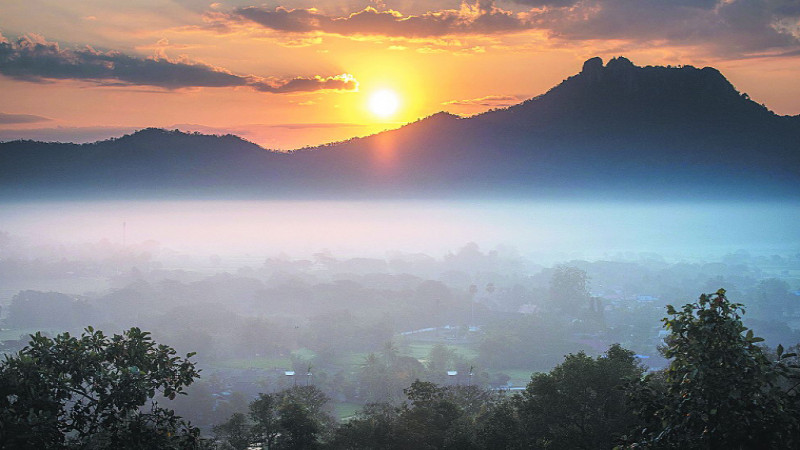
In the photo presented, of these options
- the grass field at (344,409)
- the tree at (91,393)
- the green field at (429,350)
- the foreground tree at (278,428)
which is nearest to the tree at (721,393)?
the tree at (91,393)

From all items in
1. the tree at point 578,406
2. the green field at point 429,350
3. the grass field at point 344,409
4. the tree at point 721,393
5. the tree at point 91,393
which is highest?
the tree at point 721,393

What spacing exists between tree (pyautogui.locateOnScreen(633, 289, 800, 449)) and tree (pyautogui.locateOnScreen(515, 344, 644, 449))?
5.41 meters

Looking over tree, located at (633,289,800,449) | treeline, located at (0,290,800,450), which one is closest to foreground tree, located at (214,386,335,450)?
treeline, located at (0,290,800,450)

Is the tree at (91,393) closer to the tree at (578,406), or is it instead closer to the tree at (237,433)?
the tree at (237,433)

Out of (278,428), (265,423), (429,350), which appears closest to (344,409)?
(429,350)

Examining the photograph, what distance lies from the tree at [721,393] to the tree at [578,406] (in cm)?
541

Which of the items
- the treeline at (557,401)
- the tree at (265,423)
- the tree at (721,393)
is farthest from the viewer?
the tree at (265,423)

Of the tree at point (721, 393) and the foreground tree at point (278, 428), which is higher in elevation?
the tree at point (721, 393)

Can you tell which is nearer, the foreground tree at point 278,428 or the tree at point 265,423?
the foreground tree at point 278,428

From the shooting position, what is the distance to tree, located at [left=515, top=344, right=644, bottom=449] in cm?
1152

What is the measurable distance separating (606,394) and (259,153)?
7891 cm

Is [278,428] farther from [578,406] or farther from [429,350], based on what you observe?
[429,350]

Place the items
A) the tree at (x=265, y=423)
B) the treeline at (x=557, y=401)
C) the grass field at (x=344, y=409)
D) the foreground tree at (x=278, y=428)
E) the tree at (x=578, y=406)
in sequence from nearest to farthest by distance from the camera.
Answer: the treeline at (x=557, y=401)
the tree at (x=578, y=406)
the foreground tree at (x=278, y=428)
the tree at (x=265, y=423)
the grass field at (x=344, y=409)

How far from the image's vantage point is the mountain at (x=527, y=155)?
59312mm
